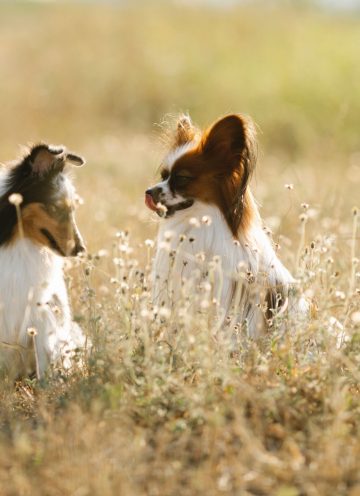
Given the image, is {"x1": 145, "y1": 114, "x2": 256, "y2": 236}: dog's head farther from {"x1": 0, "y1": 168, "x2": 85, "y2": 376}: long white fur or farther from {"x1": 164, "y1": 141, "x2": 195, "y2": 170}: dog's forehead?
{"x1": 0, "y1": 168, "x2": 85, "y2": 376}: long white fur

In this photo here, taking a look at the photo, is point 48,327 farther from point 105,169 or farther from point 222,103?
point 222,103

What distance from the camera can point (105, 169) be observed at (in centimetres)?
1391

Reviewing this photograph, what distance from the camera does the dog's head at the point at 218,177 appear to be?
5.42m

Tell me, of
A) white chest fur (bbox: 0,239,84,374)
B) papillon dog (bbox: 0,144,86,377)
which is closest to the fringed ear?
papillon dog (bbox: 0,144,86,377)

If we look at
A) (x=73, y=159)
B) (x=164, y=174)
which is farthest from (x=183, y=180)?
(x=73, y=159)

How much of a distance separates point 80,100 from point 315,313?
16884 millimetres

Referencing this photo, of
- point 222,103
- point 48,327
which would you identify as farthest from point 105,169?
point 48,327

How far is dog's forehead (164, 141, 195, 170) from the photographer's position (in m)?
5.56

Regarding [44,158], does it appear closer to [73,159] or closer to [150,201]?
[73,159]

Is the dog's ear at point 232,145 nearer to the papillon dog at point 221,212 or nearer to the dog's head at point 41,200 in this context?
the papillon dog at point 221,212

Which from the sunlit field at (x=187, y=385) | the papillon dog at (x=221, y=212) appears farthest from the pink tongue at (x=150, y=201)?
the sunlit field at (x=187, y=385)

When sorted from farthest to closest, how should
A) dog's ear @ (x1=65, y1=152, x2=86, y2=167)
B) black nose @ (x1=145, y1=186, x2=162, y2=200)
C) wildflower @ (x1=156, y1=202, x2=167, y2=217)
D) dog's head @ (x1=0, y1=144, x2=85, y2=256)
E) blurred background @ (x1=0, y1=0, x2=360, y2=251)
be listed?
blurred background @ (x1=0, y1=0, x2=360, y2=251) < black nose @ (x1=145, y1=186, x2=162, y2=200) < dog's ear @ (x1=65, y1=152, x2=86, y2=167) < dog's head @ (x1=0, y1=144, x2=85, y2=256) < wildflower @ (x1=156, y1=202, x2=167, y2=217)

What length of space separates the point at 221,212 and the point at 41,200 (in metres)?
1.16

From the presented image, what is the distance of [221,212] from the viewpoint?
546 centimetres
